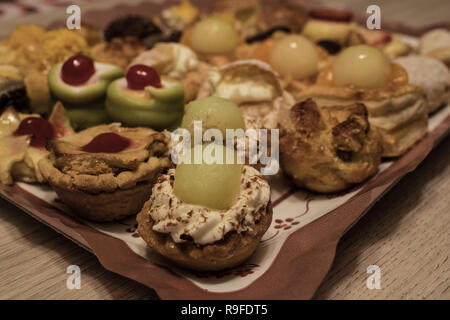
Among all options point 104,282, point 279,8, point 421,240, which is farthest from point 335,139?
point 279,8

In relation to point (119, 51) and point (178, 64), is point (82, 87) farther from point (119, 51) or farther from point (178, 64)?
point (119, 51)

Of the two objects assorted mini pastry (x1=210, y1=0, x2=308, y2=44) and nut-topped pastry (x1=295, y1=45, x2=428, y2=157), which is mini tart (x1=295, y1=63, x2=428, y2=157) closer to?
nut-topped pastry (x1=295, y1=45, x2=428, y2=157)

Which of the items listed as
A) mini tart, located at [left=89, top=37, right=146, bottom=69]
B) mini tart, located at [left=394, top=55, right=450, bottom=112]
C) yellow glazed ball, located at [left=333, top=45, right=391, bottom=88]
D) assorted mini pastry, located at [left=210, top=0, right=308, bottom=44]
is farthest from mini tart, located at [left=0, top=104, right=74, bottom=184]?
mini tart, located at [left=394, top=55, right=450, bottom=112]

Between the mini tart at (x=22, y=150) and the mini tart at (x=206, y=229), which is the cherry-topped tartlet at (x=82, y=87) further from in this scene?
the mini tart at (x=206, y=229)

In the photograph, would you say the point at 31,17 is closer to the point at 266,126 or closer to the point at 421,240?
the point at 266,126

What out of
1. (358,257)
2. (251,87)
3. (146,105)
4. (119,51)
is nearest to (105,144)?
(146,105)

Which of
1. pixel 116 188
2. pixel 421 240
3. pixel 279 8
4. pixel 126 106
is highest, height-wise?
pixel 279 8
